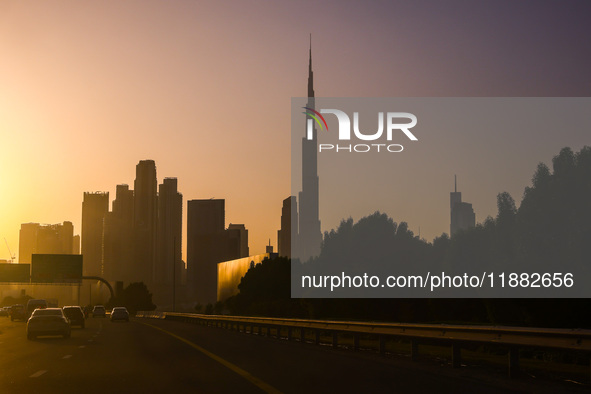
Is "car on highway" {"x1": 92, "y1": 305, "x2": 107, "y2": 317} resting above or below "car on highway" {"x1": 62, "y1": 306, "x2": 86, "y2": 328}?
below

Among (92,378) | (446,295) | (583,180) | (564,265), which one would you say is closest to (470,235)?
(583,180)

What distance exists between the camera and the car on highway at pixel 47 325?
3903 centimetres

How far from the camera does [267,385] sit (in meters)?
15.5

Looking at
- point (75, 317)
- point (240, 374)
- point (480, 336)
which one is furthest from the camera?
point (75, 317)

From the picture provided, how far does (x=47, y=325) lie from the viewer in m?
39.5

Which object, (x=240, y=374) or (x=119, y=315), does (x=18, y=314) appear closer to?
(x=119, y=315)

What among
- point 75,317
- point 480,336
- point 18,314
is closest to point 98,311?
point 18,314

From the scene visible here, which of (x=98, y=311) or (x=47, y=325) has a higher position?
(x=47, y=325)

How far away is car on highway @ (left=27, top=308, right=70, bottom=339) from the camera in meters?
39.0

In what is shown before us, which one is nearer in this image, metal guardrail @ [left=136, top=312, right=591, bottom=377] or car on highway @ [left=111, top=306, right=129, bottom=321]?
metal guardrail @ [left=136, top=312, right=591, bottom=377]

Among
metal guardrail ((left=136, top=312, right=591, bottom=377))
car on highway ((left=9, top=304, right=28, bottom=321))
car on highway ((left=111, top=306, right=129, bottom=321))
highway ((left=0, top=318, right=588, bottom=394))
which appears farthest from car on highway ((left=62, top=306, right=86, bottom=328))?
car on highway ((left=9, top=304, right=28, bottom=321))

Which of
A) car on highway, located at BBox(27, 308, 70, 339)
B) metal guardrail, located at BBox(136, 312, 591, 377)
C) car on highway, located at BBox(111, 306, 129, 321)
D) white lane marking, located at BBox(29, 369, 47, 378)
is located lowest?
car on highway, located at BBox(111, 306, 129, 321)

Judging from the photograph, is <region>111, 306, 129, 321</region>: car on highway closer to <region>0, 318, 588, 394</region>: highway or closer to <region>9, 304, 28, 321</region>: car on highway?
<region>9, 304, 28, 321</region>: car on highway

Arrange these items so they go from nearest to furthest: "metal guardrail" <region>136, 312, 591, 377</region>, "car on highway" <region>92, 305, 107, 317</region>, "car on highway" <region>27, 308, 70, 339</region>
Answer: "metal guardrail" <region>136, 312, 591, 377</region>, "car on highway" <region>27, 308, 70, 339</region>, "car on highway" <region>92, 305, 107, 317</region>
